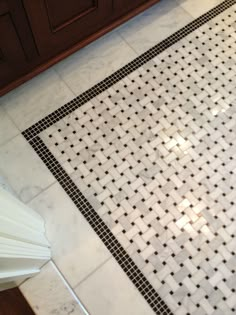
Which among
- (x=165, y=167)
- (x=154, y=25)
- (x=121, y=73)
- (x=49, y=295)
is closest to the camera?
(x=49, y=295)

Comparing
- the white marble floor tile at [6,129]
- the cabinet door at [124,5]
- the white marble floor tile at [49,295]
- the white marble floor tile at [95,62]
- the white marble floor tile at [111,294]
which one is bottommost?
the white marble floor tile at [111,294]

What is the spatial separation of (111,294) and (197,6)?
5.20ft

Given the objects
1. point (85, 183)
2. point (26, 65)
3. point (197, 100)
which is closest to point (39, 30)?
point (26, 65)

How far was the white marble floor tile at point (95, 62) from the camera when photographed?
1.60m

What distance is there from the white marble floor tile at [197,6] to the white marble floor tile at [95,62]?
43 cm

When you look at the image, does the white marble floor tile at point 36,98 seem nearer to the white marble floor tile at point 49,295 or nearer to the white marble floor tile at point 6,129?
the white marble floor tile at point 6,129

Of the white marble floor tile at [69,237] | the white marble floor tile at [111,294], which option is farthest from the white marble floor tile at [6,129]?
the white marble floor tile at [111,294]

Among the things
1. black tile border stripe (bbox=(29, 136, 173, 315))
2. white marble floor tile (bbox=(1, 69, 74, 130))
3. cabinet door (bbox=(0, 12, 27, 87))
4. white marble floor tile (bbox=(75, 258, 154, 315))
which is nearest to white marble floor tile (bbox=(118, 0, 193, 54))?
white marble floor tile (bbox=(1, 69, 74, 130))

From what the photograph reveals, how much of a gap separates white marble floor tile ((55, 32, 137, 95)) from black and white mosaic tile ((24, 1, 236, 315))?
0.27 ft

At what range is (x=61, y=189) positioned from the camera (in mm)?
1396

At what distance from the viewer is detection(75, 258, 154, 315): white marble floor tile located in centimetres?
123

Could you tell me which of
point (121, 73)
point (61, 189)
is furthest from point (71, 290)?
point (121, 73)

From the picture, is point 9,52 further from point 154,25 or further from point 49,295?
point 49,295

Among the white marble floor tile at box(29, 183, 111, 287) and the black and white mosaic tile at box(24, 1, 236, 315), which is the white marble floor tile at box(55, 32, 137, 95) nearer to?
the black and white mosaic tile at box(24, 1, 236, 315)
